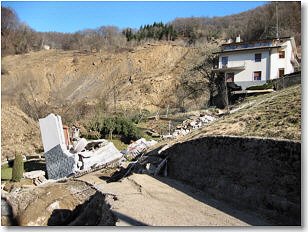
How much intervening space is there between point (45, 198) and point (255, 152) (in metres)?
4.54

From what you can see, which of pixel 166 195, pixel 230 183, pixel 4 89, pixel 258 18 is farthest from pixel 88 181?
pixel 4 89

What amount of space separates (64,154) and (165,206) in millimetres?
7181

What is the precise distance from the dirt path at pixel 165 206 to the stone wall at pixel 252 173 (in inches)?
10.0

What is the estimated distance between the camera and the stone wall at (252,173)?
6473 mm

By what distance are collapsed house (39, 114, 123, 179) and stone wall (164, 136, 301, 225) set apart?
5377mm

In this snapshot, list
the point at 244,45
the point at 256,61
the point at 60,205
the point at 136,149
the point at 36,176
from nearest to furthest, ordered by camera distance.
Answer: the point at 60,205 → the point at 36,176 → the point at 136,149 → the point at 256,61 → the point at 244,45

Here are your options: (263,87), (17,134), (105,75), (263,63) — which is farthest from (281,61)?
(105,75)

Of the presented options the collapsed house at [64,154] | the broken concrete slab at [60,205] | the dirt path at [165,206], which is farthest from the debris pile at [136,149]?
the dirt path at [165,206]

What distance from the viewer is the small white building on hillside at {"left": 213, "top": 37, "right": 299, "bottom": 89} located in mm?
18594

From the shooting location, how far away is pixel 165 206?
7.36 meters

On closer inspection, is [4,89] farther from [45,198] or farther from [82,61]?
[45,198]

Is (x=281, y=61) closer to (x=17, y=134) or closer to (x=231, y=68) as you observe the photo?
(x=231, y=68)

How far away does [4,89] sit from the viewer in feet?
112

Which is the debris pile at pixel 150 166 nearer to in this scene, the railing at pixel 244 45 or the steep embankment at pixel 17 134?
the steep embankment at pixel 17 134
